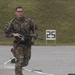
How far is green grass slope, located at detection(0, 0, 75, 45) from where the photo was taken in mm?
36219

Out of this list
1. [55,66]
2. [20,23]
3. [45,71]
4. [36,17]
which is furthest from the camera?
[36,17]

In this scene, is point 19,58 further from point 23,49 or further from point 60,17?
point 60,17

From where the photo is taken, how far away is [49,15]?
4003 centimetres

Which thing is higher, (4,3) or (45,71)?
(4,3)

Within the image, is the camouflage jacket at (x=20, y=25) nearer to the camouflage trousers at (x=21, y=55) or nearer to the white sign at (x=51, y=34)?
the camouflage trousers at (x=21, y=55)

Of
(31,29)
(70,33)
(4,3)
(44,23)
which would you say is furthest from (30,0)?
(31,29)

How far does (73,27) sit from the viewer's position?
37.5 meters

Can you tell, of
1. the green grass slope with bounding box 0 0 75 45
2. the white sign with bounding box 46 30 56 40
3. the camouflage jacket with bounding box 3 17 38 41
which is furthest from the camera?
the green grass slope with bounding box 0 0 75 45

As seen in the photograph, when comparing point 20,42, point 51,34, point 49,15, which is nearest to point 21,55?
point 20,42

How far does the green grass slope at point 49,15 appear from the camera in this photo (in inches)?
1426

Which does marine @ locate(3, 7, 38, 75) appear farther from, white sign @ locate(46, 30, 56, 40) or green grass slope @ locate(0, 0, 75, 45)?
green grass slope @ locate(0, 0, 75, 45)

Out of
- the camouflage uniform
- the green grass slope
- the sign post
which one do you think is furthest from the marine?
the green grass slope

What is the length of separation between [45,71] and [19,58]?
3.63m

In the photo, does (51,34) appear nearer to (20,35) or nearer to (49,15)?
(49,15)
